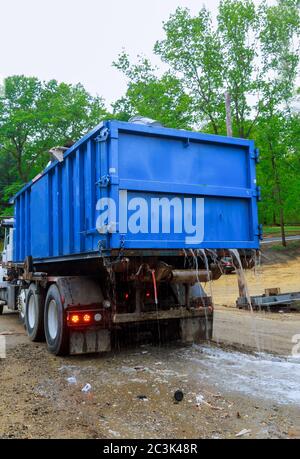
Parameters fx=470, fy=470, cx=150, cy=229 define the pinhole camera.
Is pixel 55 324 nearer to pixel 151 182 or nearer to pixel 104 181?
pixel 104 181

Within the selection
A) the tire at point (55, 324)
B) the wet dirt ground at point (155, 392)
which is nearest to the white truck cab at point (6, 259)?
the wet dirt ground at point (155, 392)

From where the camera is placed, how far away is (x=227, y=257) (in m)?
7.20

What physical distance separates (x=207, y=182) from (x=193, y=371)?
269 cm

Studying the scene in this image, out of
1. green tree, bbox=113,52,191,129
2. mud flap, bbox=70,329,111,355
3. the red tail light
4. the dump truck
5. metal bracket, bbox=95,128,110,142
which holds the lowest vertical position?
mud flap, bbox=70,329,111,355

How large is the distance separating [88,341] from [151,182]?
2.55 meters

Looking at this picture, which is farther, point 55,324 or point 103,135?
point 55,324

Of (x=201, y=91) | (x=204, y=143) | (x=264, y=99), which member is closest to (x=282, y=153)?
(x=264, y=99)

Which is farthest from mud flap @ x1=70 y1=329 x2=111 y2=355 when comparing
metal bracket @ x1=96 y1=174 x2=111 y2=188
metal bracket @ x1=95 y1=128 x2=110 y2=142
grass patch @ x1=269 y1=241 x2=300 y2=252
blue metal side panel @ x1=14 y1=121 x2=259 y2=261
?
grass patch @ x1=269 y1=241 x2=300 y2=252

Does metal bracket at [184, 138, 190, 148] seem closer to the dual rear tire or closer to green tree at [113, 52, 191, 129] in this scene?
the dual rear tire

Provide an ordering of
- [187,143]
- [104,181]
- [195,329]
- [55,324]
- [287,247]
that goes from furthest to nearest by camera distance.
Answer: [287,247] → [195,329] → [55,324] → [187,143] → [104,181]

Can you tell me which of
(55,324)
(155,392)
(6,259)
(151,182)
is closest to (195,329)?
(55,324)

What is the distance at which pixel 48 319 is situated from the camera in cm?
785

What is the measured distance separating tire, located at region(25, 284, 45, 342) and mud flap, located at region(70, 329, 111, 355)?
5.50ft

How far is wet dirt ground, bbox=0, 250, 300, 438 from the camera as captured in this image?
166 inches
